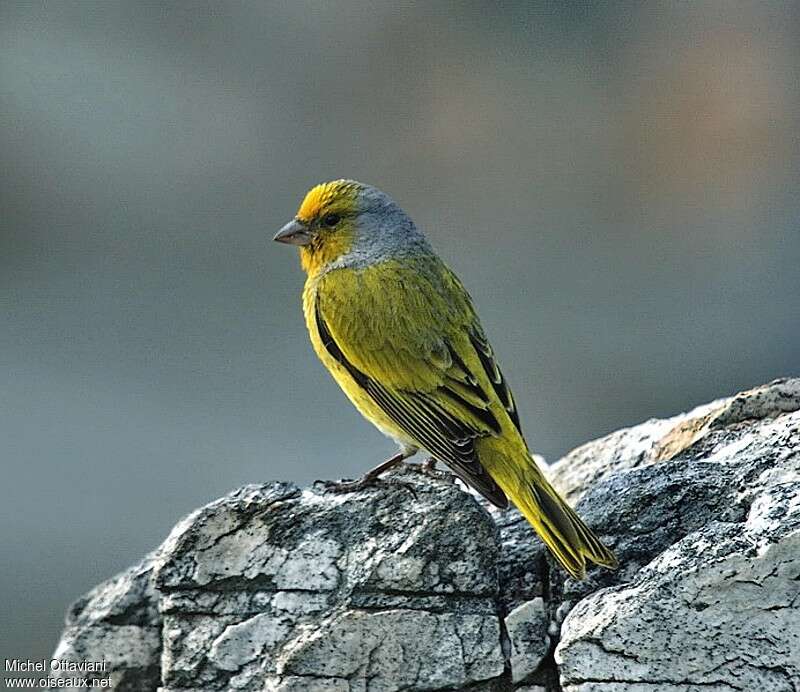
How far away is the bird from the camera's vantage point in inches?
120

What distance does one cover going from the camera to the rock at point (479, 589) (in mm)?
2479

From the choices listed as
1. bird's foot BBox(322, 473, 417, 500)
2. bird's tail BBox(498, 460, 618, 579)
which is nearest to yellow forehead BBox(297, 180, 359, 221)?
bird's foot BBox(322, 473, 417, 500)

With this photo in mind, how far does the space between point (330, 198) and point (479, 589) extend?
1478 millimetres

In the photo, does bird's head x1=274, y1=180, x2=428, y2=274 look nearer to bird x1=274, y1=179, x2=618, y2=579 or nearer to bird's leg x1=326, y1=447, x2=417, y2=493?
bird x1=274, y1=179, x2=618, y2=579

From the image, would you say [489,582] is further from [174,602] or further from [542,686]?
[174,602]

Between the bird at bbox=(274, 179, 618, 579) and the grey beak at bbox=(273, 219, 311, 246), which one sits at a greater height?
the grey beak at bbox=(273, 219, 311, 246)

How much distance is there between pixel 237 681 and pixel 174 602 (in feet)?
0.86

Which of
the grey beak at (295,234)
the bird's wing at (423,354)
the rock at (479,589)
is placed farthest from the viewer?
the grey beak at (295,234)

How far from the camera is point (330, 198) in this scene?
150 inches

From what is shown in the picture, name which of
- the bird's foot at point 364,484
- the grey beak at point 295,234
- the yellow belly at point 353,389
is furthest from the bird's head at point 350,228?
the bird's foot at point 364,484

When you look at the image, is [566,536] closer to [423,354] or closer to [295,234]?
[423,354]

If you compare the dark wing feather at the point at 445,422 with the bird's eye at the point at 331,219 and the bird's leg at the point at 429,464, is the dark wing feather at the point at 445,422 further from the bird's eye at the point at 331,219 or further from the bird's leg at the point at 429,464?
the bird's eye at the point at 331,219

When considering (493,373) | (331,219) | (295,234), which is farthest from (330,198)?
(493,373)

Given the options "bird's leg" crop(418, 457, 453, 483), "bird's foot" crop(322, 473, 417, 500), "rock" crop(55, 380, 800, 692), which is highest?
"bird's leg" crop(418, 457, 453, 483)
